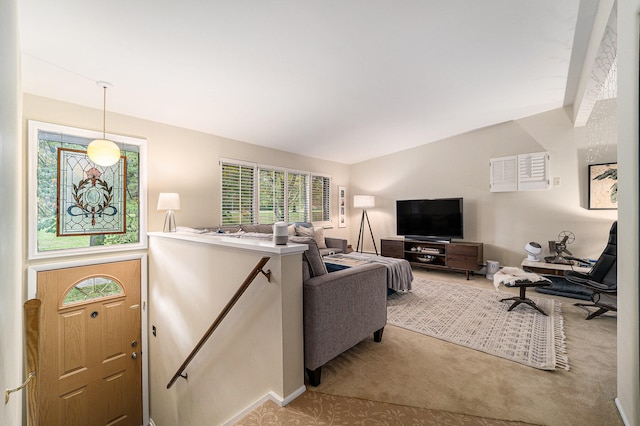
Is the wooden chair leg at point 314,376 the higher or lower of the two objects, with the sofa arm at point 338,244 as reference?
lower

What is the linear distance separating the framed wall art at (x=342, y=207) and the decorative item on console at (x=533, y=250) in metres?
4.02

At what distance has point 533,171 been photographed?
4.75 meters

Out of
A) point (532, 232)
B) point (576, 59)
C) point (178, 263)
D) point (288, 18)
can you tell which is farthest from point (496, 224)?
point (178, 263)

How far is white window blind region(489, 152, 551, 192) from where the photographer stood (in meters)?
4.68

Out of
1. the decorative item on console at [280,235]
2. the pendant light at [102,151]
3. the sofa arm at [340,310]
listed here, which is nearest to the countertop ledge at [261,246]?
the decorative item on console at [280,235]

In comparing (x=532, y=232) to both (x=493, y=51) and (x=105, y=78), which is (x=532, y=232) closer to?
(x=493, y=51)

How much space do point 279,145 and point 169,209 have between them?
2.56m

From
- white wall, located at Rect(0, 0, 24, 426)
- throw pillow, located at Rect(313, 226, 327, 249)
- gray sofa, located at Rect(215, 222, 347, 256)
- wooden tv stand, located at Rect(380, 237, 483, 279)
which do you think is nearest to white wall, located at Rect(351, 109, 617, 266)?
wooden tv stand, located at Rect(380, 237, 483, 279)

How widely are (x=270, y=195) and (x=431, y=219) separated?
350cm

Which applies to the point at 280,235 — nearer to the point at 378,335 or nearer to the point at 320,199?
the point at 378,335

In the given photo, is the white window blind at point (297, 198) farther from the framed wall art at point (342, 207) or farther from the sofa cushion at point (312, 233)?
the framed wall art at point (342, 207)

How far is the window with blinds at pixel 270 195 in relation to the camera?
478cm

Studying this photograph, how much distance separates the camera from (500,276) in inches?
138

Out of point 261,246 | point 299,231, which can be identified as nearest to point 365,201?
point 299,231
